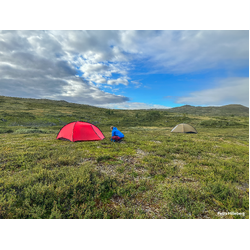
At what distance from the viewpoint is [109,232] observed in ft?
8.07

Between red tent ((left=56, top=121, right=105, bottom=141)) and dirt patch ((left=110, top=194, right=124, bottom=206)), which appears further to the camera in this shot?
red tent ((left=56, top=121, right=105, bottom=141))

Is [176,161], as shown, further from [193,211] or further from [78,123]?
[78,123]

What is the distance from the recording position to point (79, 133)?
1170 centimetres

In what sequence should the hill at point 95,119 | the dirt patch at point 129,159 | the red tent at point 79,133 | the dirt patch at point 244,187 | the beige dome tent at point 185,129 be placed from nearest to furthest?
the dirt patch at point 244,187 → the dirt patch at point 129,159 → the red tent at point 79,133 → the beige dome tent at point 185,129 → the hill at point 95,119

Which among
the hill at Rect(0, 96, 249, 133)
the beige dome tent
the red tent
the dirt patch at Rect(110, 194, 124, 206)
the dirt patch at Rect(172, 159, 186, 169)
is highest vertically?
the hill at Rect(0, 96, 249, 133)

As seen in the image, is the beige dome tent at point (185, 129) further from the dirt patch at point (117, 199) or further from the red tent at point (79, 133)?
the dirt patch at point (117, 199)

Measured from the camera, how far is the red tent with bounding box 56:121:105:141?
11625 millimetres

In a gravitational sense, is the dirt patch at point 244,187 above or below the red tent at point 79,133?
below

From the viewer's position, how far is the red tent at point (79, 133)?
11625 mm

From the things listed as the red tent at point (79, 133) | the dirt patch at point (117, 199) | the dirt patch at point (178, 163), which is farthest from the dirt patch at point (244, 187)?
the red tent at point (79, 133)

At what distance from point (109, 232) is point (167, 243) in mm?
1160

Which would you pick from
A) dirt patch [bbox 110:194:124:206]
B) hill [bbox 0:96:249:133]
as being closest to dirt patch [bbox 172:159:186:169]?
dirt patch [bbox 110:194:124:206]

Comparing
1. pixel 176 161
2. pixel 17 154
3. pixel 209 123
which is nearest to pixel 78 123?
pixel 17 154

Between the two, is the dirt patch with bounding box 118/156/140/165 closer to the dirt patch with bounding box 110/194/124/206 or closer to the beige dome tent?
the dirt patch with bounding box 110/194/124/206
